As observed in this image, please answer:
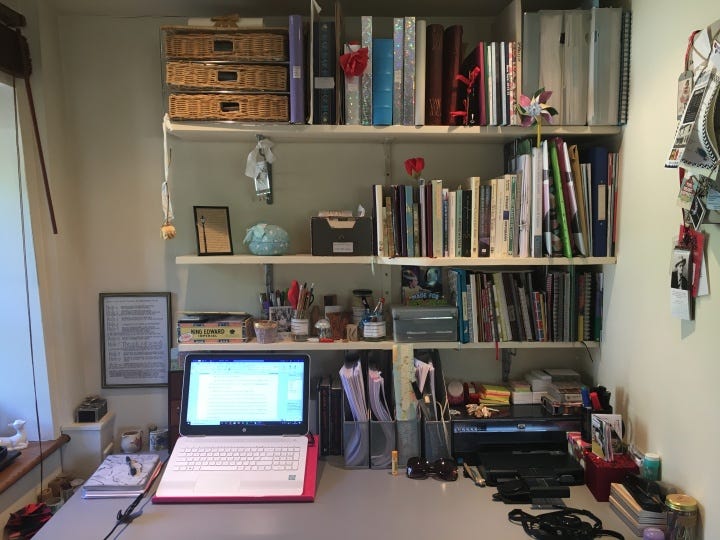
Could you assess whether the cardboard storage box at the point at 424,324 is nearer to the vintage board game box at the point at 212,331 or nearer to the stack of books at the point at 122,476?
the vintage board game box at the point at 212,331

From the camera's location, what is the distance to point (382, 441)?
1706 mm

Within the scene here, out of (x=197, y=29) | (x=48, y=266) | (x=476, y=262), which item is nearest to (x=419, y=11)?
(x=197, y=29)

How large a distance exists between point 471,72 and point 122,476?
1691mm

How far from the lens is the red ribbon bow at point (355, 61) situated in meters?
1.54

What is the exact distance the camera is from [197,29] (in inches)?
62.4

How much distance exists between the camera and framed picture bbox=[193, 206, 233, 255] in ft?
5.79

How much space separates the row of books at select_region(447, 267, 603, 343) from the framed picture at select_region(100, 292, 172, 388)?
3.65 ft

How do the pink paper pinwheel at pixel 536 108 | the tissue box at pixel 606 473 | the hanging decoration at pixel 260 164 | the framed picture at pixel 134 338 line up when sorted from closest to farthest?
the tissue box at pixel 606 473, the pink paper pinwheel at pixel 536 108, the hanging decoration at pixel 260 164, the framed picture at pixel 134 338

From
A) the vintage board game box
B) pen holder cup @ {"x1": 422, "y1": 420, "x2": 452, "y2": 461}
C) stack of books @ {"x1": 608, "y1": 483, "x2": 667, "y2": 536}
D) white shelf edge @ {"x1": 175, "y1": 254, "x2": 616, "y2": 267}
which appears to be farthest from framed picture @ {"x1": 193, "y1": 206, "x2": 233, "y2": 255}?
stack of books @ {"x1": 608, "y1": 483, "x2": 667, "y2": 536}

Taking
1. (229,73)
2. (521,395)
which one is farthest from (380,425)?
(229,73)

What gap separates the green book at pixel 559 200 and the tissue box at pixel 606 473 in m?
0.63

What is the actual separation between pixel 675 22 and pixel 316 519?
1636mm

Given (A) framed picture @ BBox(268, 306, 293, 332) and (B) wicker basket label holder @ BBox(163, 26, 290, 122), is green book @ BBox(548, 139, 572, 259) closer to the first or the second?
(B) wicker basket label holder @ BBox(163, 26, 290, 122)

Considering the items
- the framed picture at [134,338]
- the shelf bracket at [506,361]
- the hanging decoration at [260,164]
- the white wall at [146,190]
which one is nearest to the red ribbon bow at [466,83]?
the white wall at [146,190]
